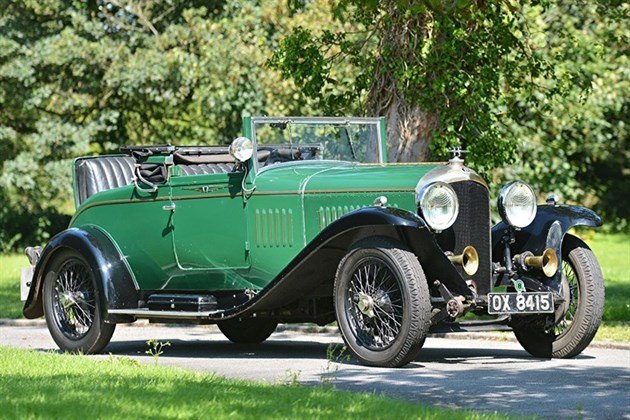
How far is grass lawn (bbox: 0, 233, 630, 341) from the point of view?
41.0 feet

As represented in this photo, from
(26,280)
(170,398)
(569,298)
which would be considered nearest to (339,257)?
(569,298)

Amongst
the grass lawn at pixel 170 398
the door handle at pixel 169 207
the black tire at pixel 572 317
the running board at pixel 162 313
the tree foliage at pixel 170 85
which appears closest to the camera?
the grass lawn at pixel 170 398

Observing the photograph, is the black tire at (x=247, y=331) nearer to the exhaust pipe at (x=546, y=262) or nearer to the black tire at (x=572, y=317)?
the black tire at (x=572, y=317)

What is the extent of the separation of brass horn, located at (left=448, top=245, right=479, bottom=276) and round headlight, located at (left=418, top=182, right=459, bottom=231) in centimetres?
27

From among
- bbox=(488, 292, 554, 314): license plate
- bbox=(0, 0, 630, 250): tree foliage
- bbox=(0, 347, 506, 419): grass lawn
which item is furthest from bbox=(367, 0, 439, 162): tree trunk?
bbox=(0, 0, 630, 250): tree foliage

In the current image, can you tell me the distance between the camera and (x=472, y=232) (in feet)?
32.3

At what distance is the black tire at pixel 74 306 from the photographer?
35.9 feet

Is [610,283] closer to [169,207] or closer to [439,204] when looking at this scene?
[169,207]

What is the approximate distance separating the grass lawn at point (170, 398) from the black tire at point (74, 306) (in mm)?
2418

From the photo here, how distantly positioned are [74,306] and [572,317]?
4171 millimetres

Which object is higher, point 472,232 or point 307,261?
point 472,232

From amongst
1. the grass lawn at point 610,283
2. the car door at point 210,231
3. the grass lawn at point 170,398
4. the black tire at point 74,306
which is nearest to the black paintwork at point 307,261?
the black tire at point 74,306

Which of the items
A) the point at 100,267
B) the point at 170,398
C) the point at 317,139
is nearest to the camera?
the point at 170,398

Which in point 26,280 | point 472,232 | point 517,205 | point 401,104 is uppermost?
point 401,104
